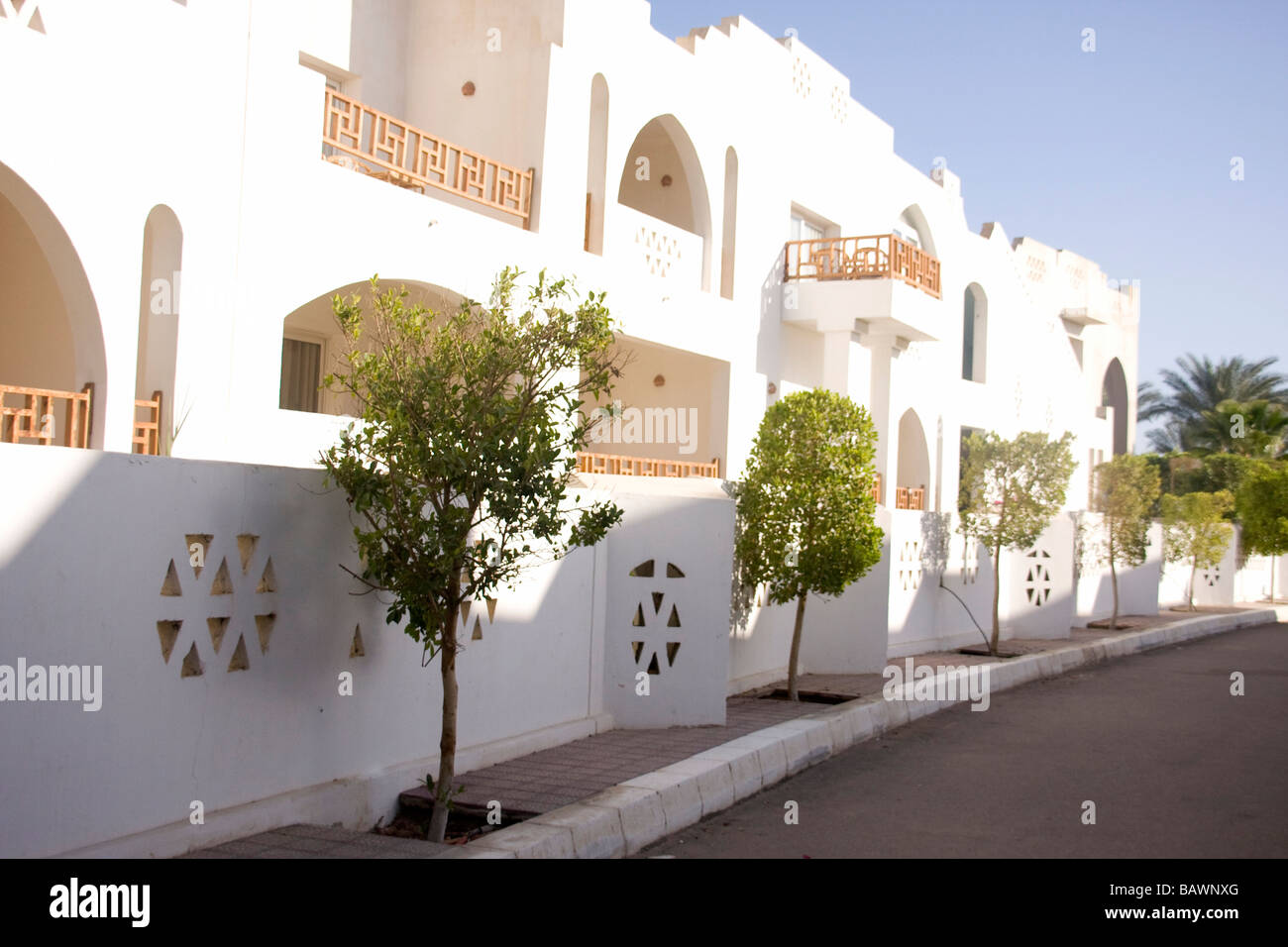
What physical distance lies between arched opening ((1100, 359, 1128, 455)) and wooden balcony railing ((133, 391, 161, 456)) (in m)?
32.0

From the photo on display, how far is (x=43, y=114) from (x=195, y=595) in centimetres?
511

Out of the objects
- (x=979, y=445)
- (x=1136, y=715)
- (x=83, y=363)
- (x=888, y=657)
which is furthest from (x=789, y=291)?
(x=83, y=363)

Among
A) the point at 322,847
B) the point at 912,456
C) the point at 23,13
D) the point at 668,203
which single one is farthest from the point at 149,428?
the point at 912,456

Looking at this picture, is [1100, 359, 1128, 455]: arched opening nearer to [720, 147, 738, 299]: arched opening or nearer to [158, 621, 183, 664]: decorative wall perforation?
[720, 147, 738, 299]: arched opening

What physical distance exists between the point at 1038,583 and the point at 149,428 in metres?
15.5

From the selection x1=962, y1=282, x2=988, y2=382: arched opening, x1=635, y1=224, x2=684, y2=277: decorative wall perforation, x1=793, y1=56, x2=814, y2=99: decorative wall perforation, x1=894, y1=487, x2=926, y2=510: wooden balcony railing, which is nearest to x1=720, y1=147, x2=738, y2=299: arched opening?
x1=635, y1=224, x2=684, y2=277: decorative wall perforation

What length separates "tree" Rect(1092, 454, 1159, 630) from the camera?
24.1 meters

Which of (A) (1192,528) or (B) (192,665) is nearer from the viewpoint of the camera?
(B) (192,665)

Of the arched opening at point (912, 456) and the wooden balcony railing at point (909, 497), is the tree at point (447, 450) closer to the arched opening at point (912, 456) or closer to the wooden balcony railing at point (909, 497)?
the wooden balcony railing at point (909, 497)

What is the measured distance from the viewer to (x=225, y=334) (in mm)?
11117

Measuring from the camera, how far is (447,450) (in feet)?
22.4

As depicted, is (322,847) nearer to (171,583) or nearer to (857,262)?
(171,583)

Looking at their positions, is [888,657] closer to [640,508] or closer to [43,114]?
[640,508]
